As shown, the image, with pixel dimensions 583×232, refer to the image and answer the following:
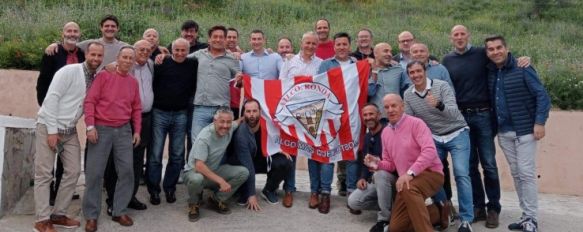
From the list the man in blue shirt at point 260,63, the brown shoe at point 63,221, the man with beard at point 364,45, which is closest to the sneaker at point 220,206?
the brown shoe at point 63,221

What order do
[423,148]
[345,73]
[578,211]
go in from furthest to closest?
1. [578,211]
2. [345,73]
3. [423,148]

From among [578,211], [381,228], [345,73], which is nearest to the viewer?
[381,228]

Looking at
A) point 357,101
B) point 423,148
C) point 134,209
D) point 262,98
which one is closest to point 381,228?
point 423,148

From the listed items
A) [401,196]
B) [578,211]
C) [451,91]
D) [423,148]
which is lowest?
[578,211]

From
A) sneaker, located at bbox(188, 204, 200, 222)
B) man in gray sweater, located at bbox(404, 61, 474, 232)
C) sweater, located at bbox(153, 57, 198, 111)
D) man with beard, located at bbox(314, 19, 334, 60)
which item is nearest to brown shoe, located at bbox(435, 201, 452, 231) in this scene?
man in gray sweater, located at bbox(404, 61, 474, 232)

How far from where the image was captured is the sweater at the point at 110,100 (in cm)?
557

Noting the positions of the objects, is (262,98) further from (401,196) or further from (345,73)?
(401,196)

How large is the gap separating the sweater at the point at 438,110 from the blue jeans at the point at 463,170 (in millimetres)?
119

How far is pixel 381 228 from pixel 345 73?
70.0 inches

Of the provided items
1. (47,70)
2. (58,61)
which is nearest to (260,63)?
(58,61)

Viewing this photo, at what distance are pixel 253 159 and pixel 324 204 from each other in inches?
36.5

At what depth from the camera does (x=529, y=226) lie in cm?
605

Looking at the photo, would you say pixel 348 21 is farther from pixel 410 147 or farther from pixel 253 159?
pixel 410 147

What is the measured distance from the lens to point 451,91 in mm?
5855
